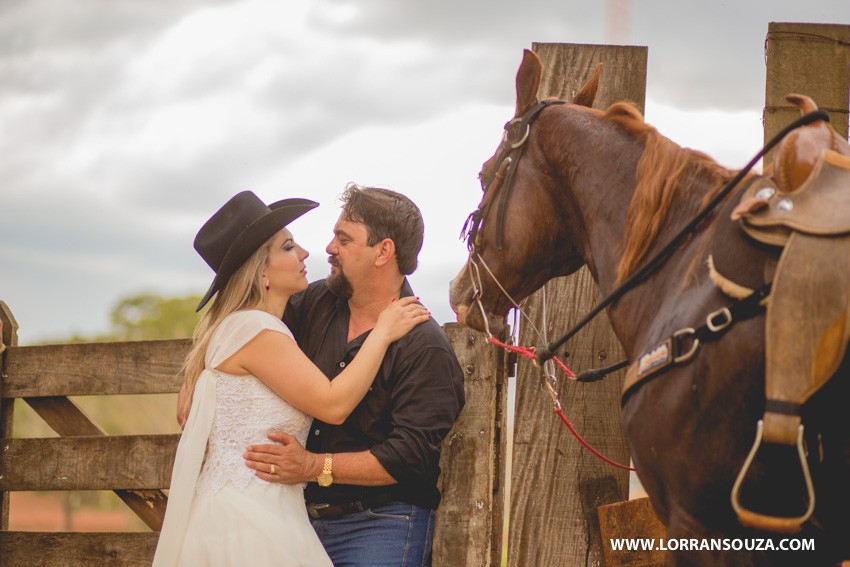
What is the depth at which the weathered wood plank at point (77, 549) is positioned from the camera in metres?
4.30

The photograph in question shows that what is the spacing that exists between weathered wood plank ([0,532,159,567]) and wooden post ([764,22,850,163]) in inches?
139

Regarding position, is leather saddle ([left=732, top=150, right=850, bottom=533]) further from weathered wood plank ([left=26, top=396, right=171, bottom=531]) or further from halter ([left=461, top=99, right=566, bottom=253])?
weathered wood plank ([left=26, top=396, right=171, bottom=531])

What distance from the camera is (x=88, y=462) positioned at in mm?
4488

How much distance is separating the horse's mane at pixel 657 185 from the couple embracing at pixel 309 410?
43.0 inches

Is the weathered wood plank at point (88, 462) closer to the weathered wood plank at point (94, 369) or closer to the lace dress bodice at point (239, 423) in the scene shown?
the weathered wood plank at point (94, 369)

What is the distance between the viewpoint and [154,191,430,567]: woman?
319 centimetres

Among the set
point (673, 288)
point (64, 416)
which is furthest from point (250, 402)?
point (64, 416)

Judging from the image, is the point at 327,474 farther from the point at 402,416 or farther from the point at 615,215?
the point at 615,215

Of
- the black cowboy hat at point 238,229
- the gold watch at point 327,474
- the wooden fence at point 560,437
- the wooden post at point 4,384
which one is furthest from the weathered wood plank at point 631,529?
the wooden post at point 4,384

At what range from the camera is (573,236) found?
10.1 ft

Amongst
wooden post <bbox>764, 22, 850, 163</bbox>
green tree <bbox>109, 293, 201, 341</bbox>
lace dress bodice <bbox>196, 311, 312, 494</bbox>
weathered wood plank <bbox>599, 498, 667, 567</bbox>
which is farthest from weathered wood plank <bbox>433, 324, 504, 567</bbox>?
green tree <bbox>109, 293, 201, 341</bbox>

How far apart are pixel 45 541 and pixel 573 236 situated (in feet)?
10.8

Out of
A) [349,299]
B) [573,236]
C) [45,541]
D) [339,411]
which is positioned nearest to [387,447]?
[339,411]

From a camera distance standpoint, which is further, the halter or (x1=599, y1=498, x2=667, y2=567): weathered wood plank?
(x1=599, y1=498, x2=667, y2=567): weathered wood plank
